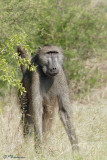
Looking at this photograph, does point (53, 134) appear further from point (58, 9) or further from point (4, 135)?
point (58, 9)

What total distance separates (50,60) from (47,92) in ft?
1.85

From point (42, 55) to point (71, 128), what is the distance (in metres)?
1.19

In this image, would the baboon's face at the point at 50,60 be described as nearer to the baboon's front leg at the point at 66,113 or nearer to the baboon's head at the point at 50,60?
the baboon's head at the point at 50,60

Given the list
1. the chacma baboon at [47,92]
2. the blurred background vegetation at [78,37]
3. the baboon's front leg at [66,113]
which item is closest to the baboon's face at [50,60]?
the chacma baboon at [47,92]

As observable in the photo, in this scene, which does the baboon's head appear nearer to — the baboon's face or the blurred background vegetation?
the baboon's face

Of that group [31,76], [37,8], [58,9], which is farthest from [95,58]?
[31,76]

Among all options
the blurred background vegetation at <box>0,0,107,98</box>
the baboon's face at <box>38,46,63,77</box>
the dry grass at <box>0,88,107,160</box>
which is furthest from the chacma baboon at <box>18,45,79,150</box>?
the blurred background vegetation at <box>0,0,107,98</box>

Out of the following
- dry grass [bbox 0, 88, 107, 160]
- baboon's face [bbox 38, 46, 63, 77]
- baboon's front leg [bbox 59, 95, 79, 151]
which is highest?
baboon's face [bbox 38, 46, 63, 77]

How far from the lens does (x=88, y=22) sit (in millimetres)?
10242

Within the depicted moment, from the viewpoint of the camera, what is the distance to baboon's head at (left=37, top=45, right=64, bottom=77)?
5016 mm

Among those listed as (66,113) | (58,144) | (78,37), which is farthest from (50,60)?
(78,37)

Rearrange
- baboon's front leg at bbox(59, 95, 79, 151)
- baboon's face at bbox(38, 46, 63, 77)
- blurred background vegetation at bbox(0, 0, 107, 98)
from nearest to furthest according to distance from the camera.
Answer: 1. baboon's face at bbox(38, 46, 63, 77)
2. baboon's front leg at bbox(59, 95, 79, 151)
3. blurred background vegetation at bbox(0, 0, 107, 98)

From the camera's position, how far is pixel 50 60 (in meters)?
5.14

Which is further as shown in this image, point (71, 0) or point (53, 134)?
point (71, 0)
